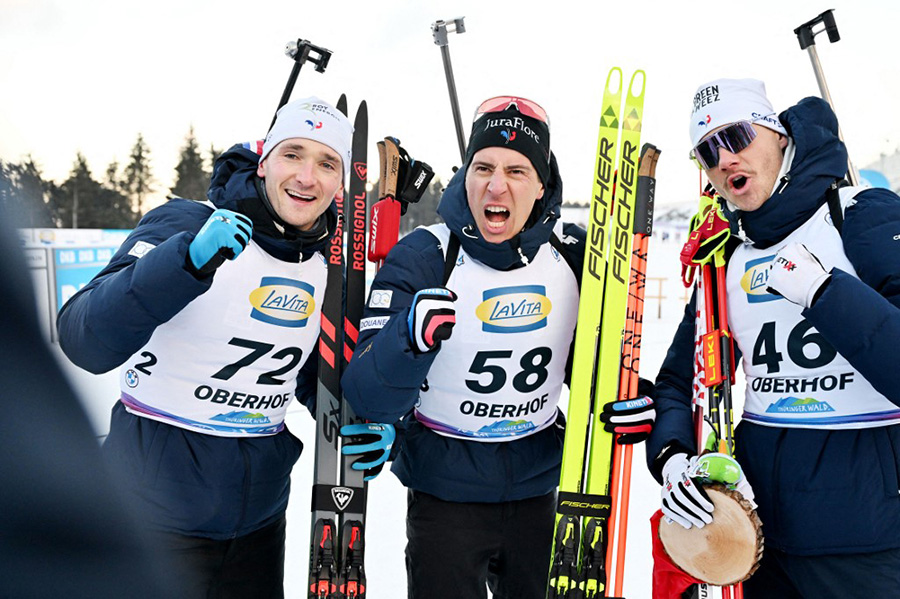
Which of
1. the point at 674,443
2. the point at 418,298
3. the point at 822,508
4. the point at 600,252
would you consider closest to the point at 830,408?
the point at 822,508

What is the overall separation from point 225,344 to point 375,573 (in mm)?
1920

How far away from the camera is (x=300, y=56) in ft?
10.2

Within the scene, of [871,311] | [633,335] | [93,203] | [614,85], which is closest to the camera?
[871,311]

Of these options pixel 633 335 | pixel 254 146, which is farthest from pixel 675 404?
pixel 254 146

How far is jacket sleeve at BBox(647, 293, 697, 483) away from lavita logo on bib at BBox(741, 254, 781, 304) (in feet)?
0.77

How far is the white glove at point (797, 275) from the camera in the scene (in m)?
1.54

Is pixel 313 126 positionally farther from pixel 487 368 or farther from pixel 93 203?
pixel 93 203

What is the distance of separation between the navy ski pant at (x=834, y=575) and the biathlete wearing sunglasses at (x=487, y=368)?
511 mm

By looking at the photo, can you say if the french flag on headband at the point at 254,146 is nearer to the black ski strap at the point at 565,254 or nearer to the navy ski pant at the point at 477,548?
the black ski strap at the point at 565,254

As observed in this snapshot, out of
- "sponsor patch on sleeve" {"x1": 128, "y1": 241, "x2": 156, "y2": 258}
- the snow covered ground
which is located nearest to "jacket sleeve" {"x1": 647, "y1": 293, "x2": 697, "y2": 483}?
the snow covered ground

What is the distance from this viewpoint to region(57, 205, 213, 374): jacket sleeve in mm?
1572

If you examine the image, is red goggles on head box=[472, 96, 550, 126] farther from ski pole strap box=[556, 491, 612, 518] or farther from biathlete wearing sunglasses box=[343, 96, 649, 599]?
ski pole strap box=[556, 491, 612, 518]

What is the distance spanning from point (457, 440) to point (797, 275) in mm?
1026

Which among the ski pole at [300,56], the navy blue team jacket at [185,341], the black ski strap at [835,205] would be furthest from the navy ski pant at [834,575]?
the ski pole at [300,56]
